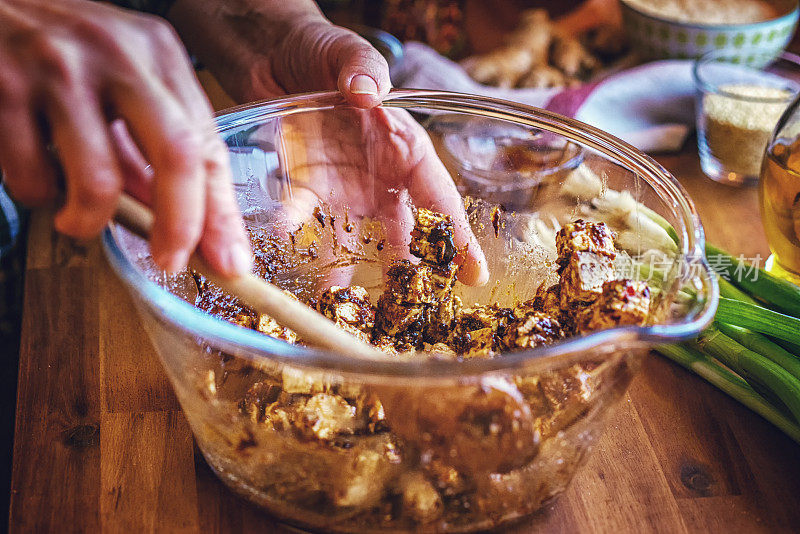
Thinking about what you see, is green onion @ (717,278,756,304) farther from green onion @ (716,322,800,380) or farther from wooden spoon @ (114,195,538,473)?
wooden spoon @ (114,195,538,473)

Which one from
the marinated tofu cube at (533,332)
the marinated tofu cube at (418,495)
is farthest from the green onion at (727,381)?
the marinated tofu cube at (418,495)

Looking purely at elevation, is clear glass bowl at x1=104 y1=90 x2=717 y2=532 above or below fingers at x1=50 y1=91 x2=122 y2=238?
below

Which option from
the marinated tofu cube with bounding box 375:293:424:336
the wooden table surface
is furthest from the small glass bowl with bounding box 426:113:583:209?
the wooden table surface

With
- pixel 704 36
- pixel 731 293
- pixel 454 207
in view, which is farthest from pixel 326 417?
pixel 704 36

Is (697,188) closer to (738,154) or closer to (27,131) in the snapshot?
(738,154)

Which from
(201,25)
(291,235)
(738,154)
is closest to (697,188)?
(738,154)

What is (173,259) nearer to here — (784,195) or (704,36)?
(784,195)
